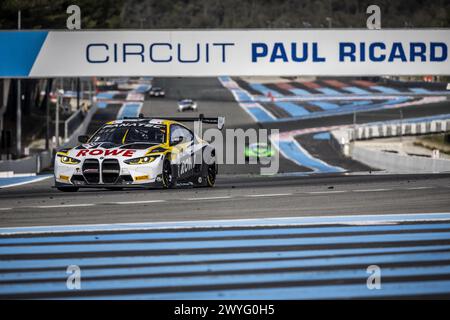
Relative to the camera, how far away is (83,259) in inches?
392

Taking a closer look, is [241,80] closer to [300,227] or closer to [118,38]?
[118,38]

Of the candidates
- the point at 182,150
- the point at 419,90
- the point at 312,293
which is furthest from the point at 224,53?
the point at 419,90

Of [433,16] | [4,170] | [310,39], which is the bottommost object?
[4,170]

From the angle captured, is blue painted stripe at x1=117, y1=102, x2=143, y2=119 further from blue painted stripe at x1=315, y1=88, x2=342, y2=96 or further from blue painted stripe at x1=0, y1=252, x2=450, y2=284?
blue painted stripe at x1=0, y1=252, x2=450, y2=284

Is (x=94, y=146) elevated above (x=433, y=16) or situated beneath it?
situated beneath

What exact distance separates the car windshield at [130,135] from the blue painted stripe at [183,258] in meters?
8.18

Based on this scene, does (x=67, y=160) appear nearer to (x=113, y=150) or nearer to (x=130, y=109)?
(x=113, y=150)

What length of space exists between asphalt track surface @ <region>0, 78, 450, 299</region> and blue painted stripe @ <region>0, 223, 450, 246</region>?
0.04 ft

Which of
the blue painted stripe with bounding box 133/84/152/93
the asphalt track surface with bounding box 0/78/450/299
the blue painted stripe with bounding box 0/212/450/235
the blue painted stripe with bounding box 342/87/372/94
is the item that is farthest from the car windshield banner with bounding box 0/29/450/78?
the blue painted stripe with bounding box 133/84/152/93

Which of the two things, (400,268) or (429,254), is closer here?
(400,268)

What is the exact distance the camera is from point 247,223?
42.3ft
